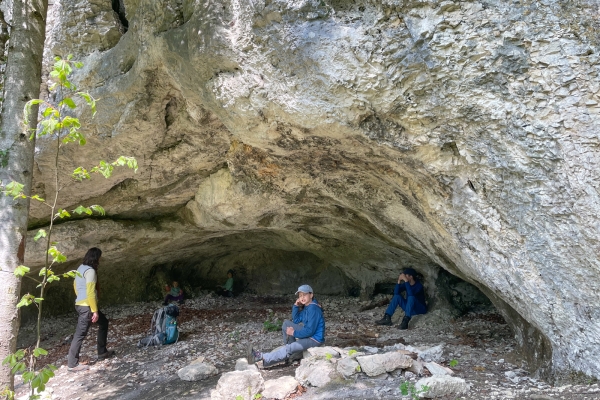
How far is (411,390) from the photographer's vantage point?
3.78 meters

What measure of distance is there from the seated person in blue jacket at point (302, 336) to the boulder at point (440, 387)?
5.74 feet

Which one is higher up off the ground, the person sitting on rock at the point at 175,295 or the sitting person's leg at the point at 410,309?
the sitting person's leg at the point at 410,309

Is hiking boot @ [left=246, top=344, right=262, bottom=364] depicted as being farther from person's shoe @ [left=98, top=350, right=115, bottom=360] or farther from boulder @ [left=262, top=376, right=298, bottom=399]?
person's shoe @ [left=98, top=350, right=115, bottom=360]

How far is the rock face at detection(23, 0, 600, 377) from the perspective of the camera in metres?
3.45

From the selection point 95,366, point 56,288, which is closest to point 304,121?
point 95,366

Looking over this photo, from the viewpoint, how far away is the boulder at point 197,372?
5153 millimetres

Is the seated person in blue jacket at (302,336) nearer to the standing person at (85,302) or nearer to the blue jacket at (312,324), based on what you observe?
the blue jacket at (312,324)

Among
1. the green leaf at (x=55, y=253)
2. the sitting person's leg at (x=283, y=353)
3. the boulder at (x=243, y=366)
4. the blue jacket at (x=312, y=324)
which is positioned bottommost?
the boulder at (x=243, y=366)

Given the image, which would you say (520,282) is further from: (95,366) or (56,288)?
(56,288)

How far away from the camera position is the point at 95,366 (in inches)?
245

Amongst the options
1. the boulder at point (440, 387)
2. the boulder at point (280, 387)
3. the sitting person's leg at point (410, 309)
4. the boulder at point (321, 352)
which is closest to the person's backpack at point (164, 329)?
the boulder at point (321, 352)

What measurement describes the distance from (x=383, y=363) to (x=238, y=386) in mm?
1554

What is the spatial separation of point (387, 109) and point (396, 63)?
490 mm

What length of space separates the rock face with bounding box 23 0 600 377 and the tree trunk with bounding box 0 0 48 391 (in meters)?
1.36
